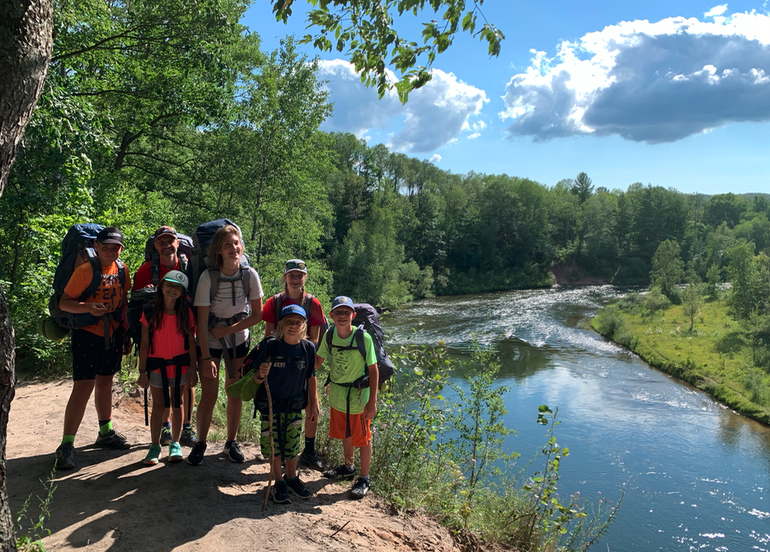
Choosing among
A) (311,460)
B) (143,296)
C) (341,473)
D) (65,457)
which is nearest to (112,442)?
(65,457)

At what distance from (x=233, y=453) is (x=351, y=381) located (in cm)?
111

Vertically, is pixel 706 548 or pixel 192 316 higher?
pixel 192 316

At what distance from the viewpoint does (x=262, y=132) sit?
14273 mm

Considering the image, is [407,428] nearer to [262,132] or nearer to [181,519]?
[181,519]

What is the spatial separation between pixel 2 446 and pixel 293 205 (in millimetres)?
13821

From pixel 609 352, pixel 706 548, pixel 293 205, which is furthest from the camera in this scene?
pixel 609 352

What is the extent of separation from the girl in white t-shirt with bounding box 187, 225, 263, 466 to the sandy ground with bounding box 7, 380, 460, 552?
14.2 inches

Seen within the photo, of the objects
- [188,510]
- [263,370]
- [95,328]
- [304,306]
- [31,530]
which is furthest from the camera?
[304,306]

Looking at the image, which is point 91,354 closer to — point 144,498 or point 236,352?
point 236,352

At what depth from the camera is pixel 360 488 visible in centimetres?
357

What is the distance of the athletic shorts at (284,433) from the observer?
127 inches

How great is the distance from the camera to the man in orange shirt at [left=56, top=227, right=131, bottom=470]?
3.34 metres

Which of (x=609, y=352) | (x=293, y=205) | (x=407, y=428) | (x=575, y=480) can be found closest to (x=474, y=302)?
(x=609, y=352)

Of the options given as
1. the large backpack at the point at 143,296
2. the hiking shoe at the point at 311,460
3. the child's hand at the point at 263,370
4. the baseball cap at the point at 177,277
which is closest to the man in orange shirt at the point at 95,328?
the large backpack at the point at 143,296
